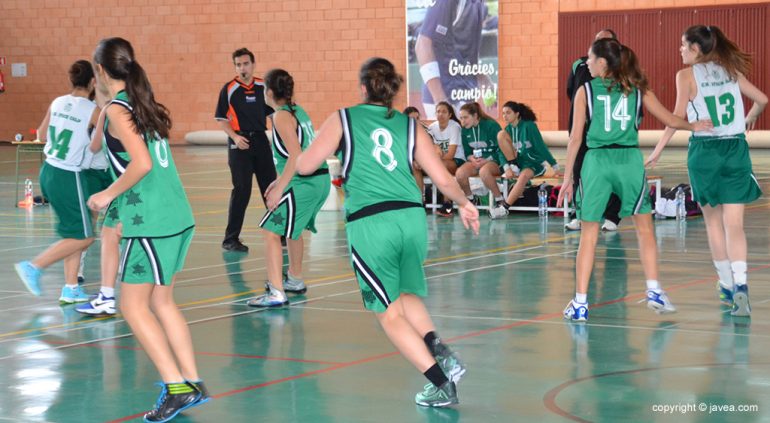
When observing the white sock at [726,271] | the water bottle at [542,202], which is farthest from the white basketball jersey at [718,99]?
the water bottle at [542,202]

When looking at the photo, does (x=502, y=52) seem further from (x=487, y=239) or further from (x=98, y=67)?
(x=98, y=67)

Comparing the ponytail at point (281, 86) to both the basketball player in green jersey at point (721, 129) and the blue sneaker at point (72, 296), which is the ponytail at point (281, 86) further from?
the basketball player in green jersey at point (721, 129)

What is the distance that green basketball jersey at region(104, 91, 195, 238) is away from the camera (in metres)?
5.29

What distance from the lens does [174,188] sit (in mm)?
5398

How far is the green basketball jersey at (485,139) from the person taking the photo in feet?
49.4

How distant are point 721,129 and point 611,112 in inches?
31.8

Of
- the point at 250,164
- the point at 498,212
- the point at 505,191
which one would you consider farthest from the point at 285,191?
the point at 505,191

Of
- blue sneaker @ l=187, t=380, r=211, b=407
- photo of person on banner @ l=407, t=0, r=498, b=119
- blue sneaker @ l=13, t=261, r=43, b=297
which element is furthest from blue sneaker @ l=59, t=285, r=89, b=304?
photo of person on banner @ l=407, t=0, r=498, b=119

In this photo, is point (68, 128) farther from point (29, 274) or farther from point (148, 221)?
point (148, 221)

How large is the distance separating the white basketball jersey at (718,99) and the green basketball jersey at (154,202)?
12.6 ft

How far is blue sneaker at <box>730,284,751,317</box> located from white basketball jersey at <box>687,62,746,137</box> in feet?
3.38

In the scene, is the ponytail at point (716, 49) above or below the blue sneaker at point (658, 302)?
above

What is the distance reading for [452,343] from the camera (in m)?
6.86

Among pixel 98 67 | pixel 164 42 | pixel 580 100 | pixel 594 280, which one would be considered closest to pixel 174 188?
pixel 98 67
